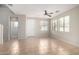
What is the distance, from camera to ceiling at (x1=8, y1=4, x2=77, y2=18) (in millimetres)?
1863

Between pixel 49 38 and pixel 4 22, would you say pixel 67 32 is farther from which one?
pixel 4 22

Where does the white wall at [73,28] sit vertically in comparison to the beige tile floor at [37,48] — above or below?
above

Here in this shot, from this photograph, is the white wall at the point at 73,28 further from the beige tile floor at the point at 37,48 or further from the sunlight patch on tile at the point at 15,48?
the sunlight patch on tile at the point at 15,48

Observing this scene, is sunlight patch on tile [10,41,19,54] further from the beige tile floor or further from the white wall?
the white wall

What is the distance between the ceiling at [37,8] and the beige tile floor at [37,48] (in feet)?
1.39

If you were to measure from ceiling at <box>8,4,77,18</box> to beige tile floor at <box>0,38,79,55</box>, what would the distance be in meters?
0.42

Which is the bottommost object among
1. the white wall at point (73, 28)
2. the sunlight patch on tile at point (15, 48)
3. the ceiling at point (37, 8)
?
the sunlight patch on tile at point (15, 48)

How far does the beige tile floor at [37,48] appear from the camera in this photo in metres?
1.88

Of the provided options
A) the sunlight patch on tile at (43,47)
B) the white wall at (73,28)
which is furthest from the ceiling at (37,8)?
the sunlight patch on tile at (43,47)

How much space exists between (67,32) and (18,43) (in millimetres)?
770

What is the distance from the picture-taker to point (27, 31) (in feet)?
6.72

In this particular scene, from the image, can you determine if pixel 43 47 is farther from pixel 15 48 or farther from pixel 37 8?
pixel 37 8
